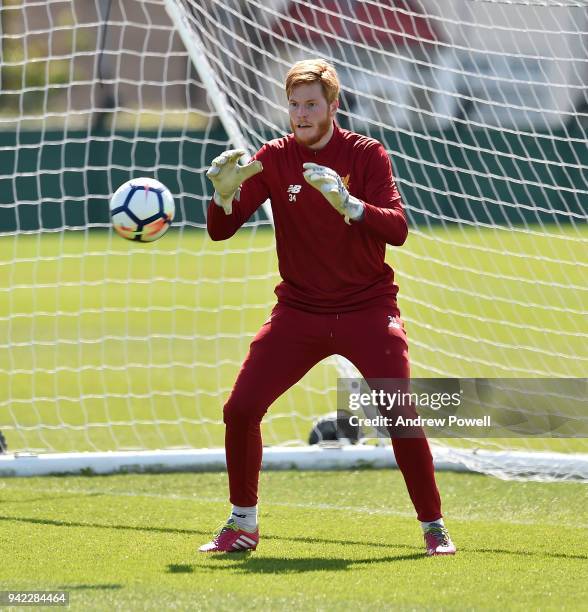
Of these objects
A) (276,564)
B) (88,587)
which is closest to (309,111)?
(276,564)

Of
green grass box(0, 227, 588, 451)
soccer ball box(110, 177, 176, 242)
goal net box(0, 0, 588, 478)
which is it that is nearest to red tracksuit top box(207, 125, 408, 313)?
soccer ball box(110, 177, 176, 242)

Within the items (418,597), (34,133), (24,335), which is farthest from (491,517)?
(34,133)

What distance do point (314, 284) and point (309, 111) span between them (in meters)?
0.66

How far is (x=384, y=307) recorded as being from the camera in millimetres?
4961

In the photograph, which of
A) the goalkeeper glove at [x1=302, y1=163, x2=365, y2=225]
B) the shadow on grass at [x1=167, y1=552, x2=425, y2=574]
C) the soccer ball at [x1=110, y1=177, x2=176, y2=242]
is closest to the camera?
the goalkeeper glove at [x1=302, y1=163, x2=365, y2=225]

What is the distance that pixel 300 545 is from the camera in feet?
17.0

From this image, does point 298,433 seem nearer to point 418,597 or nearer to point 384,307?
point 384,307

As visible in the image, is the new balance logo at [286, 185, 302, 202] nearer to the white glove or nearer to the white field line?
the white glove

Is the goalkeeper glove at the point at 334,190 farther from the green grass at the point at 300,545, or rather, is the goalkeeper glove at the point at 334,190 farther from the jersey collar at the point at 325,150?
the green grass at the point at 300,545

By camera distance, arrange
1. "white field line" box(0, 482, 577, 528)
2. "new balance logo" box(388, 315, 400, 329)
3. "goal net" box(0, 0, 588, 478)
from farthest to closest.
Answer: "goal net" box(0, 0, 588, 478) → "white field line" box(0, 482, 577, 528) → "new balance logo" box(388, 315, 400, 329)

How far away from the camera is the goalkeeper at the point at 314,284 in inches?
191

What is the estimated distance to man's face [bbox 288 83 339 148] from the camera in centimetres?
481

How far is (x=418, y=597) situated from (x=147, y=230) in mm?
1936

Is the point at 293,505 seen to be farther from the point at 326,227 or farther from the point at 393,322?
the point at 326,227
